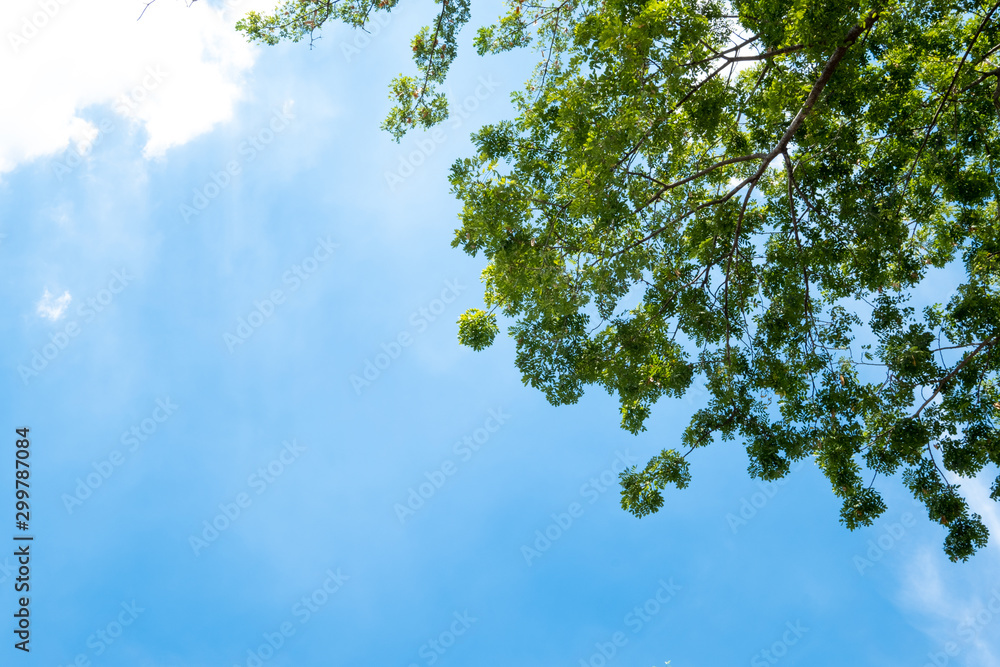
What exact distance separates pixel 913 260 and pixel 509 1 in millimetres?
6836

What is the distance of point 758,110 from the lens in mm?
8164

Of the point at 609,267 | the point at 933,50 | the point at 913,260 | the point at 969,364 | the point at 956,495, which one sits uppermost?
the point at 933,50

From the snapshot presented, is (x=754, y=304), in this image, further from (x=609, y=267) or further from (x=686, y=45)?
(x=686, y=45)

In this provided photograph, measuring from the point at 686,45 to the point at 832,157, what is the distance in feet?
9.65

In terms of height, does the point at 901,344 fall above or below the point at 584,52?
below

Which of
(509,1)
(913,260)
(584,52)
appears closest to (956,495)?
(913,260)

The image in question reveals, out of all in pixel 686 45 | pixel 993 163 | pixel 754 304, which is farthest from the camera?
pixel 754 304

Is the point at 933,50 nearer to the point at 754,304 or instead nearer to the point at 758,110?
the point at 758,110

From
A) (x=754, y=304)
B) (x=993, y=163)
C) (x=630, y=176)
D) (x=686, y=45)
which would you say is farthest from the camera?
(x=754, y=304)

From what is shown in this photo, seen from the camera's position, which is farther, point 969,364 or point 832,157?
point 832,157

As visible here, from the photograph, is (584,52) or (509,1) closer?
(584,52)

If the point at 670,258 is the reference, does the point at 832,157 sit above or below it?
above

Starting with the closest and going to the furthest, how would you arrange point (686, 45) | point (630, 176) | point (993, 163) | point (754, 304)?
point (686, 45) < point (630, 176) < point (993, 163) < point (754, 304)

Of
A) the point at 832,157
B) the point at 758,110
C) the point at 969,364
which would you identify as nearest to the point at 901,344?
the point at 969,364
